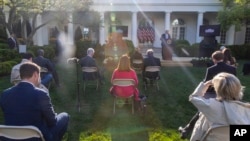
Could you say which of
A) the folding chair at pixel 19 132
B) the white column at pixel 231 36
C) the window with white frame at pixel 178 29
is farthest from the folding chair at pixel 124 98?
the white column at pixel 231 36

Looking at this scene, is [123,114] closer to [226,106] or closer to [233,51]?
[226,106]

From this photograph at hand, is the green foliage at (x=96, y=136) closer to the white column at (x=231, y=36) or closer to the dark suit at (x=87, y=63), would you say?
the dark suit at (x=87, y=63)

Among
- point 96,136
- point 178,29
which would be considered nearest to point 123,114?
point 96,136

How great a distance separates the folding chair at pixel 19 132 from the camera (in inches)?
111

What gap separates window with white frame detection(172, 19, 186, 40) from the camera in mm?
26859

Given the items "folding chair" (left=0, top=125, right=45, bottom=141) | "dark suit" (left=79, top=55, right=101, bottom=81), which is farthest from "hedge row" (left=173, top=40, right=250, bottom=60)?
"folding chair" (left=0, top=125, right=45, bottom=141)

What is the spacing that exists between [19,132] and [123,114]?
3.63 m

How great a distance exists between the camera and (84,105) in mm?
6969

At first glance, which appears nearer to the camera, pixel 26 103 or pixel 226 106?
pixel 226 106

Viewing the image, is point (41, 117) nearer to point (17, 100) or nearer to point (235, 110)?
point (17, 100)

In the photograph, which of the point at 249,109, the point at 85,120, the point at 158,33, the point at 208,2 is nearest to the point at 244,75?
the point at 85,120

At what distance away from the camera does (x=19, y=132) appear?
114 inches

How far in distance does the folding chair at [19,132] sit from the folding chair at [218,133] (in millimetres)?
1951

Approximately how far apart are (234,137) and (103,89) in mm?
6268
